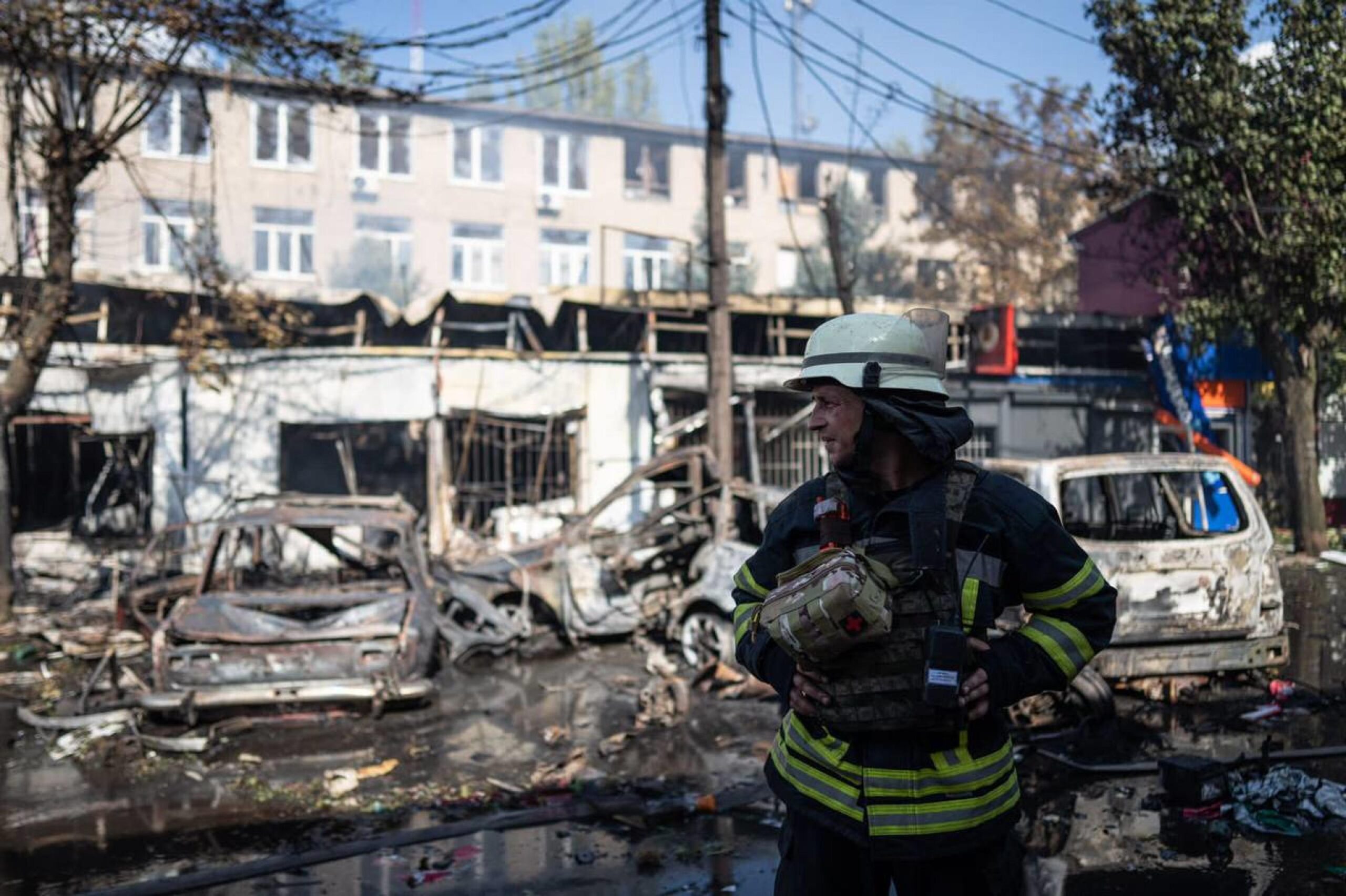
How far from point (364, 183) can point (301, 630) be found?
23.9 m

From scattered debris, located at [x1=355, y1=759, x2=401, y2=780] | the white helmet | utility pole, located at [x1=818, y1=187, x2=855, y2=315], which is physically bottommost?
scattered debris, located at [x1=355, y1=759, x2=401, y2=780]

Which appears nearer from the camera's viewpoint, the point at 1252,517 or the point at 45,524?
the point at 1252,517

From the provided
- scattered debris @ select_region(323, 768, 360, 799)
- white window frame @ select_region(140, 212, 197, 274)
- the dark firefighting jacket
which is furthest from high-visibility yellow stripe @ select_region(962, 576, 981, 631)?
white window frame @ select_region(140, 212, 197, 274)

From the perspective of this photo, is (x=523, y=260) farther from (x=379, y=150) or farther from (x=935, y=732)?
(x=935, y=732)

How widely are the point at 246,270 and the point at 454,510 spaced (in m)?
15.7

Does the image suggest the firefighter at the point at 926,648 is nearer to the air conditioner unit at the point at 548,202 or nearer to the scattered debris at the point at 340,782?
the scattered debris at the point at 340,782

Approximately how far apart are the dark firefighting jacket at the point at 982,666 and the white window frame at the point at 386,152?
1141 inches

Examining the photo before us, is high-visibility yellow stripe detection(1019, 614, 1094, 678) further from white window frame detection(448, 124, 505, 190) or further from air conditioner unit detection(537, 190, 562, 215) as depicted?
white window frame detection(448, 124, 505, 190)

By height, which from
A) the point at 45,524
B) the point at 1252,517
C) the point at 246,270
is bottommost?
the point at 45,524

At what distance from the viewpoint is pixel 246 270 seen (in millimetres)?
27297

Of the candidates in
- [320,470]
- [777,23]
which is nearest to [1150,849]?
[777,23]

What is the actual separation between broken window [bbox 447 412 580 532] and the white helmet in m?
13.2

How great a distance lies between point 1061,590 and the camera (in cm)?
214

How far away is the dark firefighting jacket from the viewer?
2.04 metres
